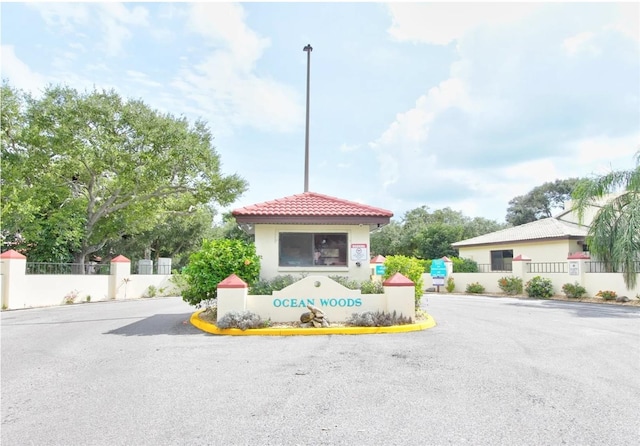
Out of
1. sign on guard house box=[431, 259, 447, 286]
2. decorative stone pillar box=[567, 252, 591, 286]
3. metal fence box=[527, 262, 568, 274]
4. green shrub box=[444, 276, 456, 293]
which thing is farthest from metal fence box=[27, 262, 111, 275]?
decorative stone pillar box=[567, 252, 591, 286]

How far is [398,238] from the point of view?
155 feet

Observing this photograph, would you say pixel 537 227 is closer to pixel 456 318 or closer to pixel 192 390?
pixel 456 318

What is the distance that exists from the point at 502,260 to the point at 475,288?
18.3 ft

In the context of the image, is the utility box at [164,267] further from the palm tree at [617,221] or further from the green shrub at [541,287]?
the palm tree at [617,221]

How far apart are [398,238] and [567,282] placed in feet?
84.2

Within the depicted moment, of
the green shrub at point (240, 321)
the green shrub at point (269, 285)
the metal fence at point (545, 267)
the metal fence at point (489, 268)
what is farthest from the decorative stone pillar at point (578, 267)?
the green shrub at point (240, 321)

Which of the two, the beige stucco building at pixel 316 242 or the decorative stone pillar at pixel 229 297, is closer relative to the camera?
the decorative stone pillar at pixel 229 297

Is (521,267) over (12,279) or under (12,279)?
over

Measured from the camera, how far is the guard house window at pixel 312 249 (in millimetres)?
13219

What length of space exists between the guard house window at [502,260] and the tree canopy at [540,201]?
86.6 feet

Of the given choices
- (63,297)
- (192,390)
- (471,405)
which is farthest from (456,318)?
(63,297)

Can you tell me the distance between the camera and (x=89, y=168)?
24594mm

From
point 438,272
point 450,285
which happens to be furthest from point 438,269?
point 450,285

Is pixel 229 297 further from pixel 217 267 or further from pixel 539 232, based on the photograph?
pixel 539 232
